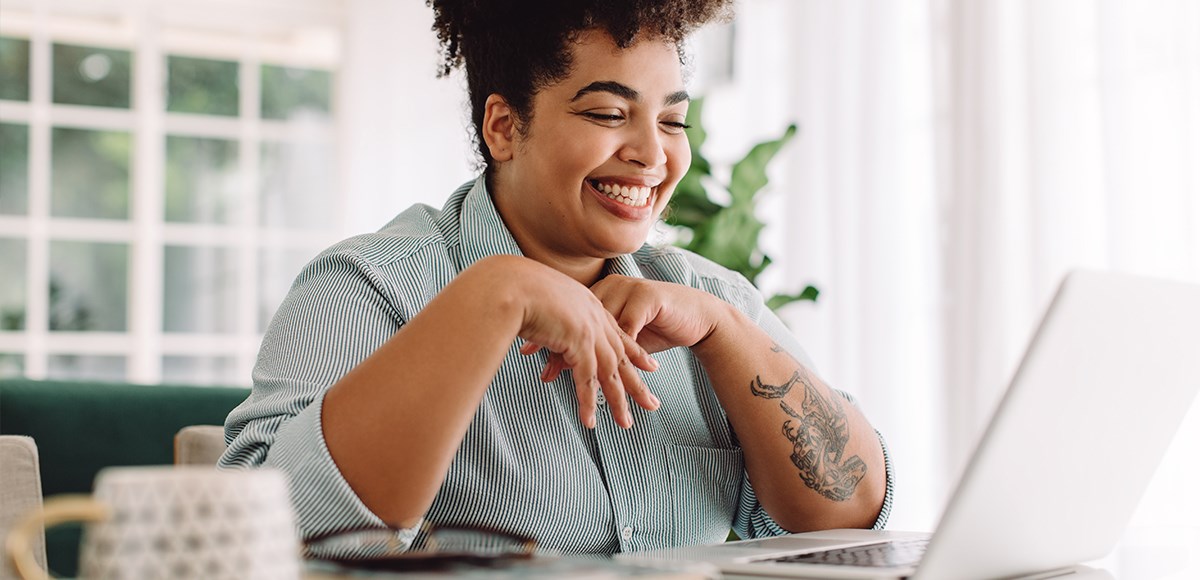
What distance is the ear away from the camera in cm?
150

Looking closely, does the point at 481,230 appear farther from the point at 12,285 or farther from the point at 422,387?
the point at 12,285

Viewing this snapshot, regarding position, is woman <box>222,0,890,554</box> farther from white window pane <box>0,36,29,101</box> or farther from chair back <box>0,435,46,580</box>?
white window pane <box>0,36,29,101</box>

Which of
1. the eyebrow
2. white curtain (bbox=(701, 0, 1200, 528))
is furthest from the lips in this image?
white curtain (bbox=(701, 0, 1200, 528))

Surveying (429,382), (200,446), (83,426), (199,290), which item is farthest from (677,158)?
(199,290)

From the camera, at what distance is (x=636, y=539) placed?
1335 mm

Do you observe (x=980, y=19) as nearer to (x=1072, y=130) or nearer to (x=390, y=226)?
(x=1072, y=130)

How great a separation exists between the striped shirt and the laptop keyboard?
1.08ft

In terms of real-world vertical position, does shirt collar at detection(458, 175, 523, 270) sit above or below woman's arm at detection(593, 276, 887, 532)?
above

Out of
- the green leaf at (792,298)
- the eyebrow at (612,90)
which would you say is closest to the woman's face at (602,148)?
the eyebrow at (612,90)

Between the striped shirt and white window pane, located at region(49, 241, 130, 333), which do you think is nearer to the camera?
the striped shirt

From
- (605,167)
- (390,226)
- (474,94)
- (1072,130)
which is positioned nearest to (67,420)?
(390,226)

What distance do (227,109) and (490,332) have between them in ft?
14.4

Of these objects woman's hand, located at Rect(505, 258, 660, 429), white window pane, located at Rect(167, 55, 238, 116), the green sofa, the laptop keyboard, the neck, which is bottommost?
the green sofa

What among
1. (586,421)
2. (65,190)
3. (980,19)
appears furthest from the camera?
(65,190)
